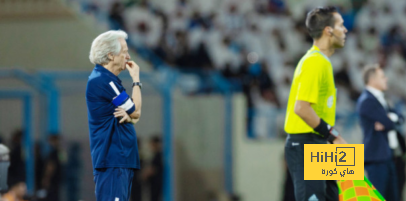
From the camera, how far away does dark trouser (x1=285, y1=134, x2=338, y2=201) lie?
400 cm

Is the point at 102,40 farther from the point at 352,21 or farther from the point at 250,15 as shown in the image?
the point at 352,21

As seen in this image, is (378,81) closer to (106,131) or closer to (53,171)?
(106,131)

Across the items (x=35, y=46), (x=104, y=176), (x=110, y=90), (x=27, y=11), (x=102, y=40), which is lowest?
(x=104, y=176)

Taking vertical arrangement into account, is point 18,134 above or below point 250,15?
below

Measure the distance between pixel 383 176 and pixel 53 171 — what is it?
14.5 ft

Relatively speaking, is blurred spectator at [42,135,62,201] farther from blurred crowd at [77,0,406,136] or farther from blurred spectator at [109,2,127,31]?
blurred spectator at [109,2,127,31]

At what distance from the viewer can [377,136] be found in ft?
20.0

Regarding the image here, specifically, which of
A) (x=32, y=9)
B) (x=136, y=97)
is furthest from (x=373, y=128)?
(x=32, y=9)

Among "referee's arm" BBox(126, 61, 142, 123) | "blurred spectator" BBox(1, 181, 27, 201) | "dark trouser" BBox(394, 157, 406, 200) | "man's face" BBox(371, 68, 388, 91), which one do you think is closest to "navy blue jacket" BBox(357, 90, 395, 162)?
"man's face" BBox(371, 68, 388, 91)

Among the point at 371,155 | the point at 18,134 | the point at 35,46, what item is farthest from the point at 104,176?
the point at 35,46

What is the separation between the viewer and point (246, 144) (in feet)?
35.8

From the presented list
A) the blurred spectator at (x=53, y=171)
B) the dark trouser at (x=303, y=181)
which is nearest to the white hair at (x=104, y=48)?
the dark trouser at (x=303, y=181)

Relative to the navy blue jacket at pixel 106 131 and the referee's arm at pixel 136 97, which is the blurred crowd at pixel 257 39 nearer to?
Answer: the referee's arm at pixel 136 97

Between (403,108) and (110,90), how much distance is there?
8170 mm
